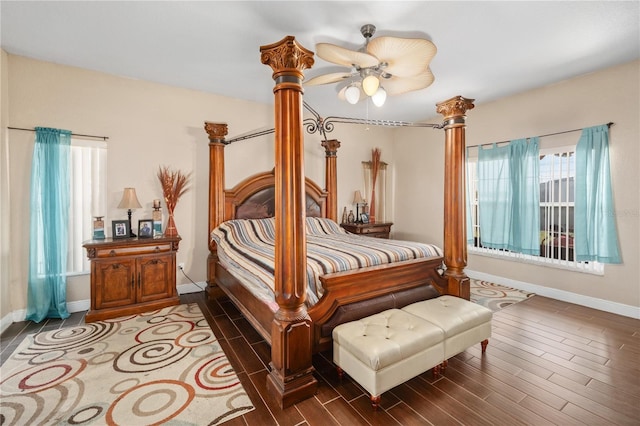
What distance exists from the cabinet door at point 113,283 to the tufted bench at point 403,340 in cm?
262

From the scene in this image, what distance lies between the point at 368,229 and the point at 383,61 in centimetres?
336

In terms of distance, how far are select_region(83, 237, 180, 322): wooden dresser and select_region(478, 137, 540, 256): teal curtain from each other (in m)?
4.62

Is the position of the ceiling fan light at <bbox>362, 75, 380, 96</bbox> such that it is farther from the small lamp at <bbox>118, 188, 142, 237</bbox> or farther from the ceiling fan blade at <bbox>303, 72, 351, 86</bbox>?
the small lamp at <bbox>118, 188, 142, 237</bbox>

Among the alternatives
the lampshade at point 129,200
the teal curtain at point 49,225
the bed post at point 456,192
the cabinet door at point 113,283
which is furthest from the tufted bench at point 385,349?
the teal curtain at point 49,225

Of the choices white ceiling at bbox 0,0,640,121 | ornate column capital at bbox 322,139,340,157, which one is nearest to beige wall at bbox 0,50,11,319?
white ceiling at bbox 0,0,640,121

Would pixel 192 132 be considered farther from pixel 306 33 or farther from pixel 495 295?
pixel 495 295

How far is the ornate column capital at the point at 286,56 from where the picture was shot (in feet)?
6.01

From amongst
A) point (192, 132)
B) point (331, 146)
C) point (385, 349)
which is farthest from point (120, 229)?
point (385, 349)

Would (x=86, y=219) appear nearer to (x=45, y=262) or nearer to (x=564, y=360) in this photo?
(x=45, y=262)

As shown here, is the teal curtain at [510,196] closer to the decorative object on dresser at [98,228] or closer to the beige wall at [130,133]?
the beige wall at [130,133]

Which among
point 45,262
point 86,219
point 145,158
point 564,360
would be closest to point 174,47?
point 145,158

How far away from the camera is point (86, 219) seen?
3.57m

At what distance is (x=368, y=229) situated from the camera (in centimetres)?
528

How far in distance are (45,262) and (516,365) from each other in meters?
4.79
